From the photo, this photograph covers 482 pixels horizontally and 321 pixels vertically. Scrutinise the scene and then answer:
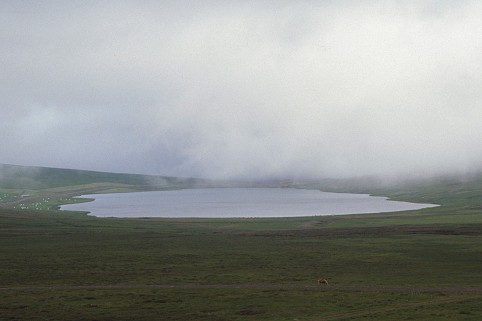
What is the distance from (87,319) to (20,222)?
110 meters

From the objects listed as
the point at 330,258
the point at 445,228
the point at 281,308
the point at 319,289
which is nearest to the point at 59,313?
the point at 281,308

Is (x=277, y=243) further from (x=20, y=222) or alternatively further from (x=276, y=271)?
(x=20, y=222)

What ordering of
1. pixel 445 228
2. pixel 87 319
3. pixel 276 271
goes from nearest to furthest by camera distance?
1. pixel 87 319
2. pixel 276 271
3. pixel 445 228

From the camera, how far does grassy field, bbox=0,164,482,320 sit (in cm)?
4922

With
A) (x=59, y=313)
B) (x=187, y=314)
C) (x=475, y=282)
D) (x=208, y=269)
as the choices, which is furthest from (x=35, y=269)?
(x=475, y=282)

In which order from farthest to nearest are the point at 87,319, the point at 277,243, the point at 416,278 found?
1. the point at 277,243
2. the point at 416,278
3. the point at 87,319

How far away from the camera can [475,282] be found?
59.8 m

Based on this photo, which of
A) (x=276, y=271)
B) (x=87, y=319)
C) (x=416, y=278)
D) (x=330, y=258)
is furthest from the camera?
(x=330, y=258)

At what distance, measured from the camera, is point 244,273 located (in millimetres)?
70250

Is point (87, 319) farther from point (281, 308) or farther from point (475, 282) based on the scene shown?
point (475, 282)

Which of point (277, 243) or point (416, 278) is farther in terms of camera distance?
point (277, 243)

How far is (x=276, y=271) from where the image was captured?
71.5 m

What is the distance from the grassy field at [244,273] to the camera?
49.2 meters

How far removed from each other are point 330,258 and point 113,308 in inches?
1489
